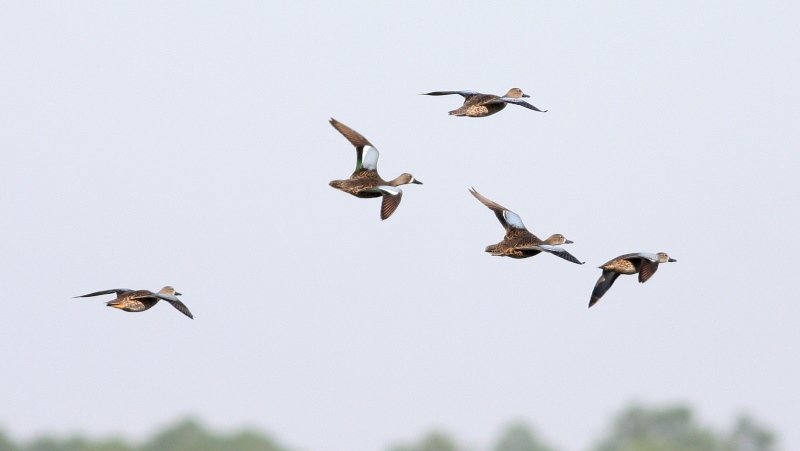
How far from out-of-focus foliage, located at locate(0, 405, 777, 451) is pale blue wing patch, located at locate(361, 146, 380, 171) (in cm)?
9397

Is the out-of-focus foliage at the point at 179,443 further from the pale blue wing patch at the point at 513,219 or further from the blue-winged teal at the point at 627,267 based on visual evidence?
the blue-winged teal at the point at 627,267

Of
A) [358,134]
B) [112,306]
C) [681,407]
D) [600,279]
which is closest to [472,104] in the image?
[358,134]

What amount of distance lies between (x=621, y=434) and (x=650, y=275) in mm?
126164

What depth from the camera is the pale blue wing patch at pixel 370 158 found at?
31844 mm

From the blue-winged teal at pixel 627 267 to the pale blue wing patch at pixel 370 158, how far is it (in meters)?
4.66

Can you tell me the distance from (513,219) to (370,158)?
2.84 metres

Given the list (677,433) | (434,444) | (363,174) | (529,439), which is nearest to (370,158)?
(363,174)

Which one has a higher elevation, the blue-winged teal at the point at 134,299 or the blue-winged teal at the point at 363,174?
the blue-winged teal at the point at 363,174

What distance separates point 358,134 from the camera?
31.7m

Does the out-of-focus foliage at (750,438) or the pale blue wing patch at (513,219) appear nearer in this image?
the pale blue wing patch at (513,219)

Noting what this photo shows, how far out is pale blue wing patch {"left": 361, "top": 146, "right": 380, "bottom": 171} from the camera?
3184 cm

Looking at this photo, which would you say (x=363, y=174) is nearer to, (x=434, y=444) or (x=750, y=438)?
(x=434, y=444)

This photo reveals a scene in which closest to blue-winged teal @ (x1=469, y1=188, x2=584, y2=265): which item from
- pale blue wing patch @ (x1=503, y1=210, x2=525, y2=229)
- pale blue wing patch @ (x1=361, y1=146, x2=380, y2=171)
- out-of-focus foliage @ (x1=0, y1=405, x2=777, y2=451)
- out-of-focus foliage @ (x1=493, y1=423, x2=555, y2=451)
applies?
pale blue wing patch @ (x1=503, y1=210, x2=525, y2=229)

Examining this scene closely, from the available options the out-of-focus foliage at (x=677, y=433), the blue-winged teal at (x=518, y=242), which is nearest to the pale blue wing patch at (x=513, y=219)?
the blue-winged teal at (x=518, y=242)
